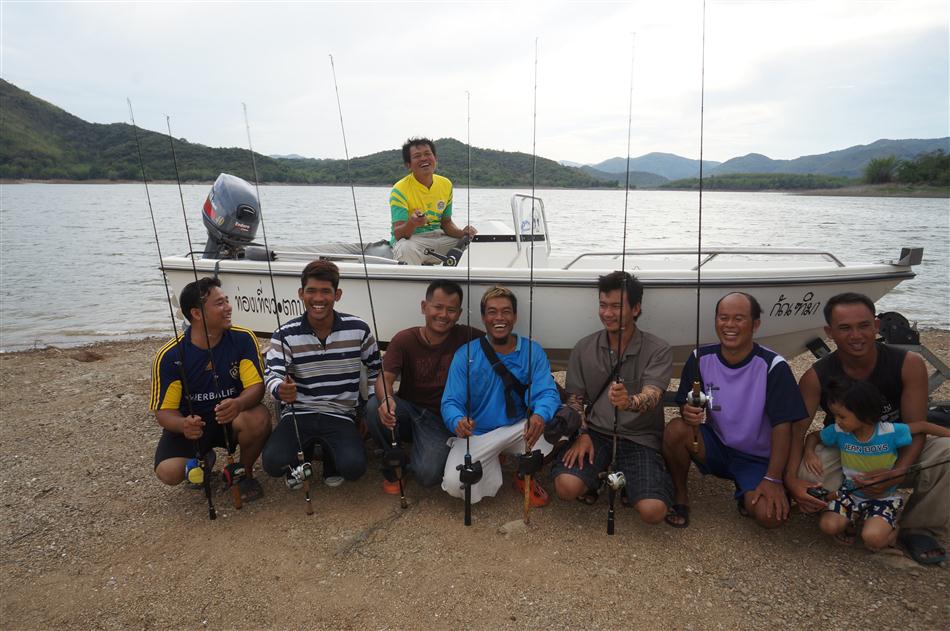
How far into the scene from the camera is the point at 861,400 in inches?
96.8

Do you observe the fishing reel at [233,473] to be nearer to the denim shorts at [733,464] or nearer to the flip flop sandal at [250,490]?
the flip flop sandal at [250,490]

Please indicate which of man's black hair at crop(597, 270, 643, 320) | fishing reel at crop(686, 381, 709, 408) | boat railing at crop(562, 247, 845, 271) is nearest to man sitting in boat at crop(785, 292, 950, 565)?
fishing reel at crop(686, 381, 709, 408)

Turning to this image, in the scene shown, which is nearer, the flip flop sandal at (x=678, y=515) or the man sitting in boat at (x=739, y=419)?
the man sitting in boat at (x=739, y=419)

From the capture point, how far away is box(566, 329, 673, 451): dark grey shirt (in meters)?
3.00

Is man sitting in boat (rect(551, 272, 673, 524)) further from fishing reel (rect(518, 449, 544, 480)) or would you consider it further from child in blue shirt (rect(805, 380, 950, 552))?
child in blue shirt (rect(805, 380, 950, 552))

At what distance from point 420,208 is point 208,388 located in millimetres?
2079

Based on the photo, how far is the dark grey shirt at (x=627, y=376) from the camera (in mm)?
2998

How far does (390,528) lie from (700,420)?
163 centimetres

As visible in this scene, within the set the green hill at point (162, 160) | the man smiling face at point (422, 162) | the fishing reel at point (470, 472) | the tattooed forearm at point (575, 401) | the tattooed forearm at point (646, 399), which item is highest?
the green hill at point (162, 160)

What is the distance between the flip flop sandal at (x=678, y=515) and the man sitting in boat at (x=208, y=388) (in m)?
2.22

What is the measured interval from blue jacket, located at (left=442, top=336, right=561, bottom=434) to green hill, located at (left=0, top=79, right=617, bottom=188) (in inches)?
50.0

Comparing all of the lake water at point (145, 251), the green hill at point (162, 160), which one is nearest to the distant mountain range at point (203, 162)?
the green hill at point (162, 160)

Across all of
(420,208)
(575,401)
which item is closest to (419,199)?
(420,208)

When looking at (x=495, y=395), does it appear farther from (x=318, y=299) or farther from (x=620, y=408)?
(x=318, y=299)
